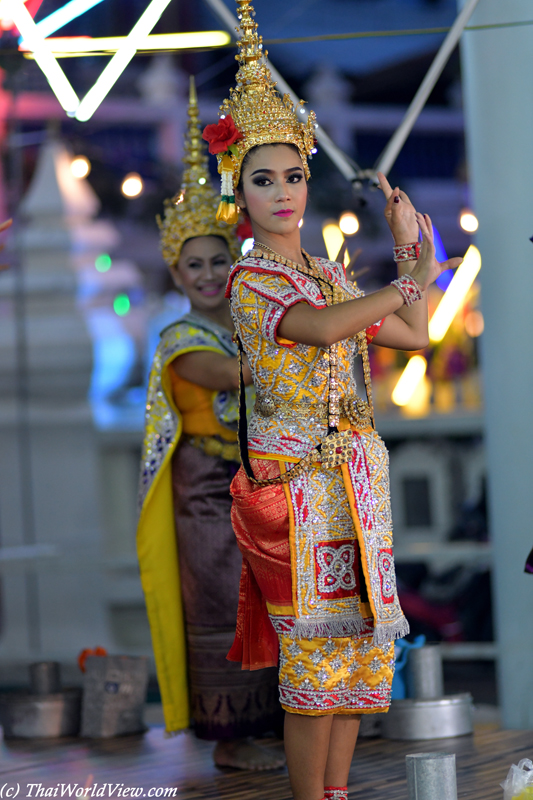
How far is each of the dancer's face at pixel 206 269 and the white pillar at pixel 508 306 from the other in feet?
2.82

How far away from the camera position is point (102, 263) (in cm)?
638

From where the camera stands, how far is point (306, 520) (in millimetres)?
2320

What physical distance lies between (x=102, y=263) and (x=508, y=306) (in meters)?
3.46

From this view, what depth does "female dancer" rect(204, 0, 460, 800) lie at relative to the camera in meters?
2.29

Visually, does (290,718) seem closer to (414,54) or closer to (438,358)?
(438,358)

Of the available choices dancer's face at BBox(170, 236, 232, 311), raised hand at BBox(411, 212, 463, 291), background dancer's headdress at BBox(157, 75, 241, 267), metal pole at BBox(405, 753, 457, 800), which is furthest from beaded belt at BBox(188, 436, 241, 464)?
metal pole at BBox(405, 753, 457, 800)

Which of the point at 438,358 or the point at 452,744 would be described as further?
the point at 438,358

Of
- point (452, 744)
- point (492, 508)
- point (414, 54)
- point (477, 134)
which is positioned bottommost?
point (452, 744)

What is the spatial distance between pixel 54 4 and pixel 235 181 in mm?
1387

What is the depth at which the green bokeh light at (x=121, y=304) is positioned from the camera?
254 inches

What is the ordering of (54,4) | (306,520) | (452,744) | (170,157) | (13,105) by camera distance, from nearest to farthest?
(306,520)
(452,744)
(54,4)
(13,105)
(170,157)

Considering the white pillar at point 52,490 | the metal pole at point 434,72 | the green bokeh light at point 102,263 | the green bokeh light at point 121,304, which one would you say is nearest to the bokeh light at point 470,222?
the metal pole at point 434,72

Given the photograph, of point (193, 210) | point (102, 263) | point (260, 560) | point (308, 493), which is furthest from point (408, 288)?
point (102, 263)

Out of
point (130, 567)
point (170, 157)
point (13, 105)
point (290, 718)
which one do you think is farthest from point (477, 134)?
point (170, 157)
